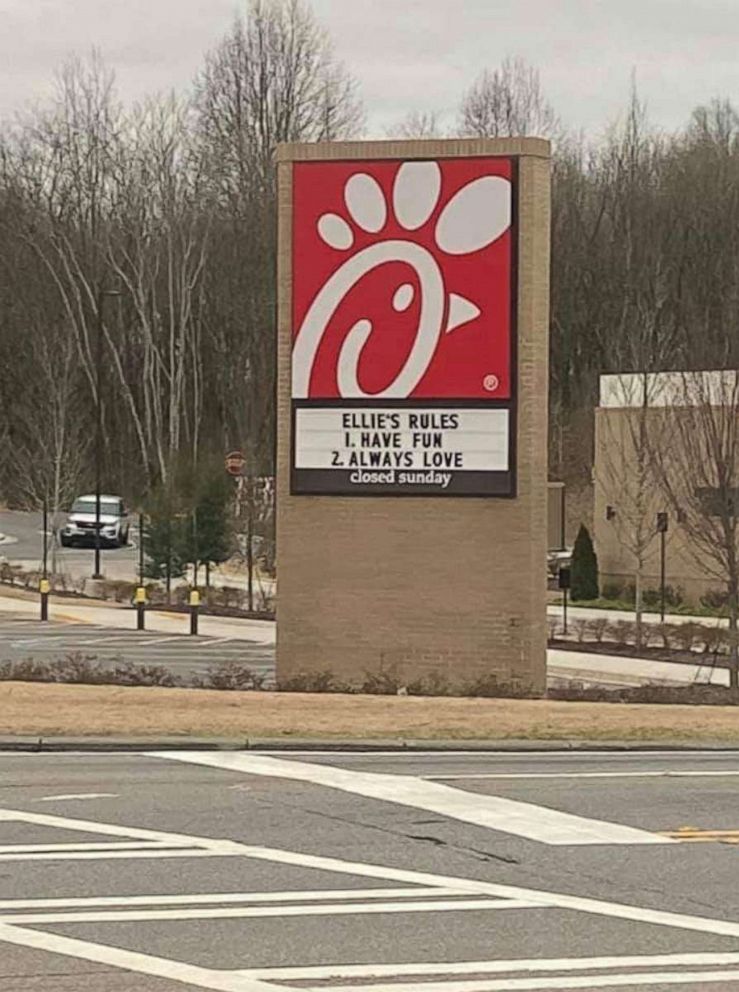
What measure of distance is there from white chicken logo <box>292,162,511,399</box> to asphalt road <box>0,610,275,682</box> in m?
5.23

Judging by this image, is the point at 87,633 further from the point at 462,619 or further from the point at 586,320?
the point at 586,320

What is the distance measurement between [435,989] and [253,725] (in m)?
8.86

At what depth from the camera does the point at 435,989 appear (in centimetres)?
698

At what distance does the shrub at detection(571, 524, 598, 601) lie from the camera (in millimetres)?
42094

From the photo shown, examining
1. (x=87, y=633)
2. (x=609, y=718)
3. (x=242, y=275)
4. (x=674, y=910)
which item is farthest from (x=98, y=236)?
(x=674, y=910)

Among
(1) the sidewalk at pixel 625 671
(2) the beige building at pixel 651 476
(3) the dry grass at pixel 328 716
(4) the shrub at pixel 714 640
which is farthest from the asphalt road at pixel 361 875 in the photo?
(4) the shrub at pixel 714 640

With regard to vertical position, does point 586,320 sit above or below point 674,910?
above

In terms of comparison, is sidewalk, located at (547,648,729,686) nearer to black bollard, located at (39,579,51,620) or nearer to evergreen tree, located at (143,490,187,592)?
black bollard, located at (39,579,51,620)

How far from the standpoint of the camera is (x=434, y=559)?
23.2 meters

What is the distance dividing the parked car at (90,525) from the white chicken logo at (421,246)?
111 ft

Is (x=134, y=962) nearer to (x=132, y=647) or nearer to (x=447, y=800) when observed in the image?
(x=447, y=800)

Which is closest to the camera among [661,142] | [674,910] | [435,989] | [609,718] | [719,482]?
[435,989]

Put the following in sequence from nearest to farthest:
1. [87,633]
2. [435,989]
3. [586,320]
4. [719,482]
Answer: [435,989] < [719,482] < [87,633] < [586,320]

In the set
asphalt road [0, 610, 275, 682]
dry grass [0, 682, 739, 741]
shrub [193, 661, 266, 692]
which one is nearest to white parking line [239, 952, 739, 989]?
dry grass [0, 682, 739, 741]
